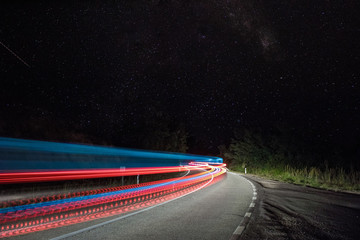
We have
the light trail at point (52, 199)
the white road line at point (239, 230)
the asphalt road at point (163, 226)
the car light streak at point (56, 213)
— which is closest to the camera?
the asphalt road at point (163, 226)

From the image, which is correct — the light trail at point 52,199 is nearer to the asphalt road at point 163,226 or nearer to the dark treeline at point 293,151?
the asphalt road at point 163,226

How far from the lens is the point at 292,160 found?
37.3m

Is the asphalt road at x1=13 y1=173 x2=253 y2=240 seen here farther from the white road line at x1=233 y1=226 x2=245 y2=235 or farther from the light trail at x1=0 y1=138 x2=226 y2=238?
the light trail at x1=0 y1=138 x2=226 y2=238

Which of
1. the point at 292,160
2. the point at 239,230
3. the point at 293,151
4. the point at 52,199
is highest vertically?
the point at 293,151

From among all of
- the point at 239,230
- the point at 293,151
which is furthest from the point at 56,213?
the point at 293,151

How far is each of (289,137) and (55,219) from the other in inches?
1504

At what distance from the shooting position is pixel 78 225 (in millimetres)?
Answer: 6641

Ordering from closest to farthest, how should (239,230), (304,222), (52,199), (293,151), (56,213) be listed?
(239,230) < (304,222) < (56,213) < (52,199) < (293,151)

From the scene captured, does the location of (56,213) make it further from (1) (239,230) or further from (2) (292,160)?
(2) (292,160)

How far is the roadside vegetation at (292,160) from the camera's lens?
23203mm

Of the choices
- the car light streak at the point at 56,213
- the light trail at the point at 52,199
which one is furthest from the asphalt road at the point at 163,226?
the light trail at the point at 52,199

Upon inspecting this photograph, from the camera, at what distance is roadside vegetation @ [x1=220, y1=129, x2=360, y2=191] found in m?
23.2

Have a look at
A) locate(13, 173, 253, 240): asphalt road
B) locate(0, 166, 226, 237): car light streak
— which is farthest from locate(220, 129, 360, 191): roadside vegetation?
locate(0, 166, 226, 237): car light streak

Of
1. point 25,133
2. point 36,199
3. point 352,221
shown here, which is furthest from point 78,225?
point 25,133
